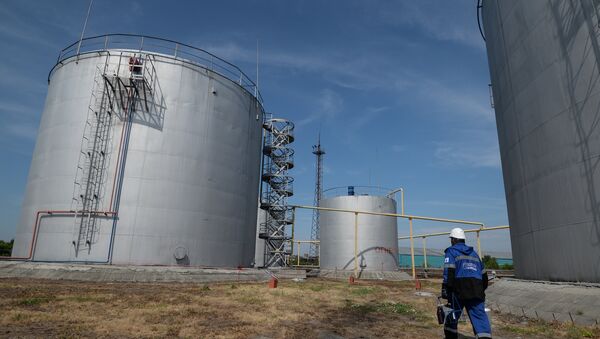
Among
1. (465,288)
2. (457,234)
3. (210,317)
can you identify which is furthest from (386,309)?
(465,288)

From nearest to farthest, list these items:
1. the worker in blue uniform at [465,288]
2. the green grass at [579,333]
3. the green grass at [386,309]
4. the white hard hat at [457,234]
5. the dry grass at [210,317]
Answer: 1. the worker in blue uniform at [465,288]
2. the white hard hat at [457,234]
3. the green grass at [579,333]
4. the dry grass at [210,317]
5. the green grass at [386,309]

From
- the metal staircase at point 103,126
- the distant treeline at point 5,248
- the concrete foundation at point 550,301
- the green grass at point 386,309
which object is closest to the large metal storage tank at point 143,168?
the metal staircase at point 103,126

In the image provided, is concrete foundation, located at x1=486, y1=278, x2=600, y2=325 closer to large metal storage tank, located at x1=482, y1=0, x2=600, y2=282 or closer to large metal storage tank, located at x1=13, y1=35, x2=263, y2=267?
large metal storage tank, located at x1=482, y1=0, x2=600, y2=282

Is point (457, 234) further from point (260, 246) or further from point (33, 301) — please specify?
point (260, 246)

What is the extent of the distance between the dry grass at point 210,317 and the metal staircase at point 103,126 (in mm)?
5751

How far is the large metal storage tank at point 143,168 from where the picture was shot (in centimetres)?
1719

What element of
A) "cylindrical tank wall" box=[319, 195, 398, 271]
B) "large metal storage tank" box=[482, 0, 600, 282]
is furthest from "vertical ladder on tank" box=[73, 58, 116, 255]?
"cylindrical tank wall" box=[319, 195, 398, 271]

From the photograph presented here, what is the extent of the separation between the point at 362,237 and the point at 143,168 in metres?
18.5

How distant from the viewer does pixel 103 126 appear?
18.1 m

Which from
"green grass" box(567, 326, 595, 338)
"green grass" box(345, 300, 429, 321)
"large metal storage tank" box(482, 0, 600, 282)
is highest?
"large metal storage tank" box(482, 0, 600, 282)

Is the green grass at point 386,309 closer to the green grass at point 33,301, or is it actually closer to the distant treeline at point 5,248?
the green grass at point 33,301

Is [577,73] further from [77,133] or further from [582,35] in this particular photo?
[77,133]

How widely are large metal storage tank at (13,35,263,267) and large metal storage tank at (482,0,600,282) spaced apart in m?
13.9

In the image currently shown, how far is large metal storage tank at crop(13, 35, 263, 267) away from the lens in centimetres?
1719
